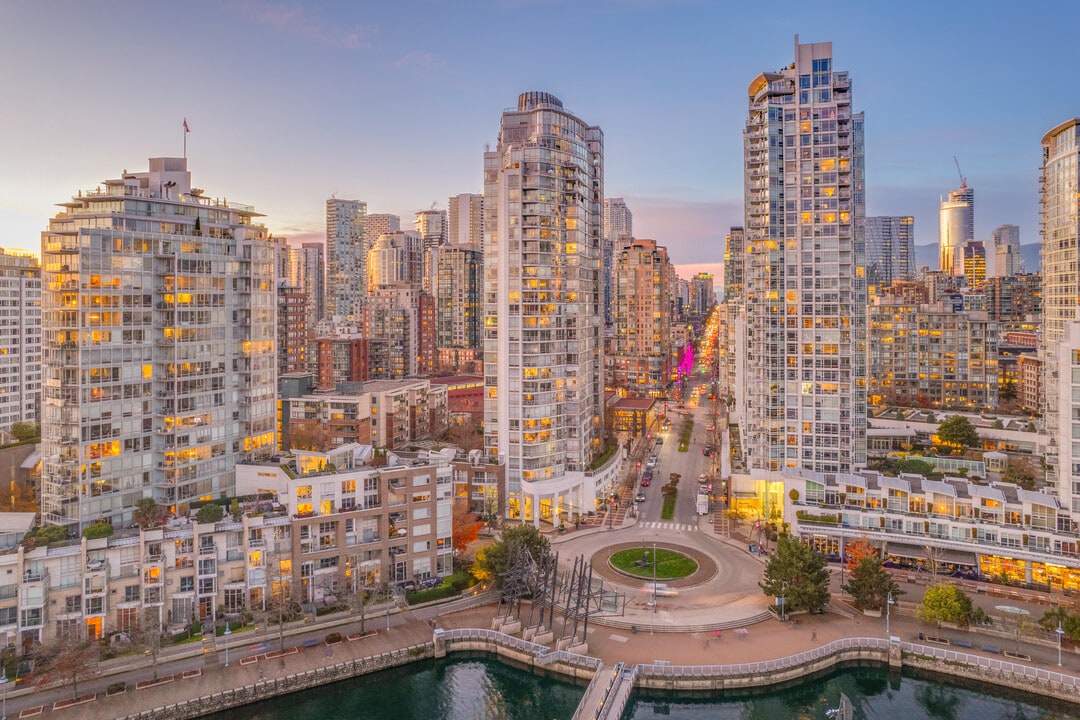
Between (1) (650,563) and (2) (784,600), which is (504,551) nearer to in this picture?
(1) (650,563)

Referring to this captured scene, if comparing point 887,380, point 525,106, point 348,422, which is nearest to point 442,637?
point 348,422

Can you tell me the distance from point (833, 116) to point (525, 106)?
36298 millimetres

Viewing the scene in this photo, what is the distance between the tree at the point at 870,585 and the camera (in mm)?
54562

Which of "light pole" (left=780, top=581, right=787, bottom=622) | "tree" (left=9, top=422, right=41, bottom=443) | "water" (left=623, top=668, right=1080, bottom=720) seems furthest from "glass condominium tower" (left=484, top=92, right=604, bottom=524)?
"tree" (left=9, top=422, right=41, bottom=443)

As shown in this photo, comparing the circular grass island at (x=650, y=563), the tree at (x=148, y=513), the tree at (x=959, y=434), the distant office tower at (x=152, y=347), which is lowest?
the circular grass island at (x=650, y=563)

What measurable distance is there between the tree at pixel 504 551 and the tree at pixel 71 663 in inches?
1152

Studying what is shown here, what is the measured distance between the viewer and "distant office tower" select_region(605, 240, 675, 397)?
174 metres

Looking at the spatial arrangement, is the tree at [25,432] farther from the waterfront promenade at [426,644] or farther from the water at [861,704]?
the water at [861,704]

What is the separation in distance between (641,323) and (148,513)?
452ft

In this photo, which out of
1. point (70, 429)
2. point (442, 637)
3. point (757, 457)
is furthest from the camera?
point (757, 457)

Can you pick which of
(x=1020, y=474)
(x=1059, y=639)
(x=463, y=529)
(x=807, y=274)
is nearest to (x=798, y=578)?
(x=1059, y=639)

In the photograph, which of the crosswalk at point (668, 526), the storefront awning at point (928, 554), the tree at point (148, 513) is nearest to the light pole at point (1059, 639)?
the storefront awning at point (928, 554)

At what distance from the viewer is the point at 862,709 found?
46312mm

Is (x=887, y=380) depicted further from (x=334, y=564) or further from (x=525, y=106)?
(x=334, y=564)
